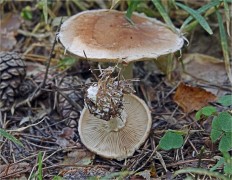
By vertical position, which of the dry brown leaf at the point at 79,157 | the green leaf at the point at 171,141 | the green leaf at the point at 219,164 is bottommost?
the dry brown leaf at the point at 79,157

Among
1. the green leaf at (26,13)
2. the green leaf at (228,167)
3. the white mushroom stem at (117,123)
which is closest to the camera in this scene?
the green leaf at (228,167)

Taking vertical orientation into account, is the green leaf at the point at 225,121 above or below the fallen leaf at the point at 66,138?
above

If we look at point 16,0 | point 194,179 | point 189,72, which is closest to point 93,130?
point 194,179

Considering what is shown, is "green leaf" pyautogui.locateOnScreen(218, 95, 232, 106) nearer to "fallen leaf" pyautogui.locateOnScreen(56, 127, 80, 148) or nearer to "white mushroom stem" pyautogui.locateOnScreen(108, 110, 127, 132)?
"white mushroom stem" pyautogui.locateOnScreen(108, 110, 127, 132)

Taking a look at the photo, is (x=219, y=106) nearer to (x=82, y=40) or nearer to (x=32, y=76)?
(x=82, y=40)

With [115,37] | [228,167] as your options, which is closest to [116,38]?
[115,37]

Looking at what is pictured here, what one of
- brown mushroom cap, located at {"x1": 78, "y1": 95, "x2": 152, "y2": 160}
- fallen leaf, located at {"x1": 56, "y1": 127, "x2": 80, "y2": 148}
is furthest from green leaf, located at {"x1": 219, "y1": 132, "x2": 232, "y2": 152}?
fallen leaf, located at {"x1": 56, "y1": 127, "x2": 80, "y2": 148}

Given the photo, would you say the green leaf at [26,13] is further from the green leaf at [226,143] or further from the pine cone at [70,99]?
the green leaf at [226,143]

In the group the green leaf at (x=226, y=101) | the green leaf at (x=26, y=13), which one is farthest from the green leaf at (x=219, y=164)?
the green leaf at (x=26, y=13)
